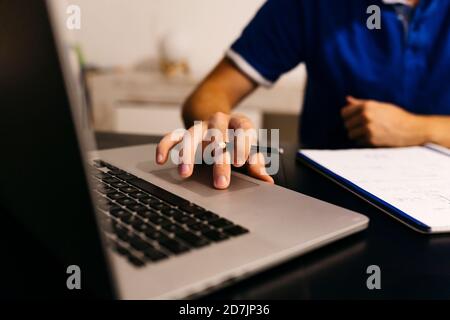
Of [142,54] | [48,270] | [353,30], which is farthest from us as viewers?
[142,54]

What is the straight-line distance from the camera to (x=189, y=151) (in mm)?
517

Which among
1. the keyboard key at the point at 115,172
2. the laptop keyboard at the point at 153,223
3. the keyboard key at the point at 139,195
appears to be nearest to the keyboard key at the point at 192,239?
the laptop keyboard at the point at 153,223

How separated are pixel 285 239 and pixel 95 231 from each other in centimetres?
19

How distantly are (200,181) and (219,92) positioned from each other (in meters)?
0.58

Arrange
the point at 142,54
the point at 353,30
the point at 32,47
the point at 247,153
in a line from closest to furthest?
1. the point at 32,47
2. the point at 247,153
3. the point at 353,30
4. the point at 142,54

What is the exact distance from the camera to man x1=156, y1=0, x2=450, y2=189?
0.92 m

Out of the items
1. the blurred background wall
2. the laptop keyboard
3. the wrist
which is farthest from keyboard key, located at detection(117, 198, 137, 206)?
the blurred background wall

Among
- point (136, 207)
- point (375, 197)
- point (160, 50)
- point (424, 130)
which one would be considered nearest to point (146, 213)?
point (136, 207)

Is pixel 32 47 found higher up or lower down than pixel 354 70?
higher up

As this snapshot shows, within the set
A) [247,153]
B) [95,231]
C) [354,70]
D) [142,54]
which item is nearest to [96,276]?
[95,231]

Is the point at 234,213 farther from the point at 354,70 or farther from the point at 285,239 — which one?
the point at 354,70

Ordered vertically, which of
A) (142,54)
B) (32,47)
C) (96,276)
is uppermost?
(32,47)

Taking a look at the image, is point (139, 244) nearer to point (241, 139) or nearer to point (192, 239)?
point (192, 239)

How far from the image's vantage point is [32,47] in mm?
222
